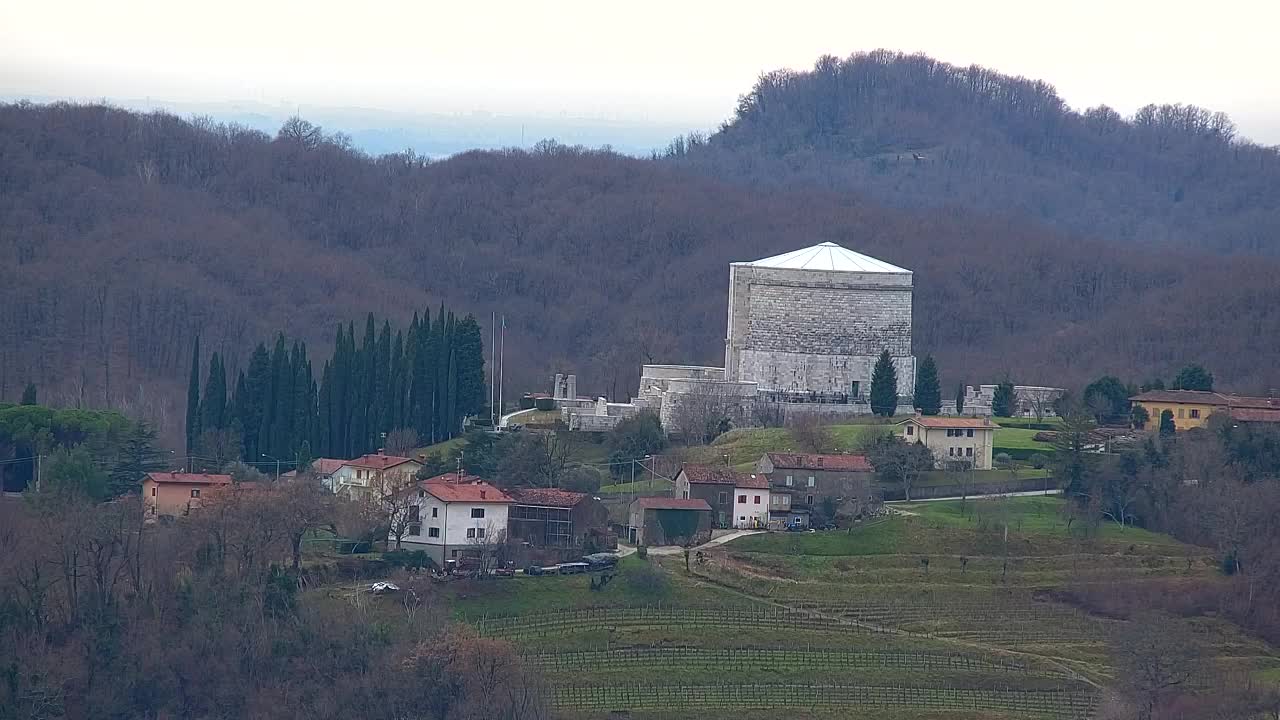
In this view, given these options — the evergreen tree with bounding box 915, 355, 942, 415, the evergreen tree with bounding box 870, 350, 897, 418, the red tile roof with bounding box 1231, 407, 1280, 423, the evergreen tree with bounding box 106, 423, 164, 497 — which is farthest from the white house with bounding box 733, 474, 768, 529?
the red tile roof with bounding box 1231, 407, 1280, 423

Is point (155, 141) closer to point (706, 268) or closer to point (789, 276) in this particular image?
point (706, 268)

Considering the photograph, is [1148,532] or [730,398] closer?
[1148,532]

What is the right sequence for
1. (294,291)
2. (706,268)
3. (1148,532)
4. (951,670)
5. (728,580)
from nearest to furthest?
(951,670), (728,580), (1148,532), (294,291), (706,268)

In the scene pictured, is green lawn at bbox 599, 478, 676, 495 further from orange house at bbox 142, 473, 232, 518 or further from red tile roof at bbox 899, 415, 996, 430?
orange house at bbox 142, 473, 232, 518

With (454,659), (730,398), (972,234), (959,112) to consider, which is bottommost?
(454,659)

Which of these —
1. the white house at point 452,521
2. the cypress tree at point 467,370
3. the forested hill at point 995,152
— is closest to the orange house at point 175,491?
the white house at point 452,521

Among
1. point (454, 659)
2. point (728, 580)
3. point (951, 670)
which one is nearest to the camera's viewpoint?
point (454, 659)

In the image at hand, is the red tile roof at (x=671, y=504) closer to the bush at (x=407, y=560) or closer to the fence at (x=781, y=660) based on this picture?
the bush at (x=407, y=560)

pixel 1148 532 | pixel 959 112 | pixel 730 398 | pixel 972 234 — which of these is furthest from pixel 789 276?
pixel 959 112
